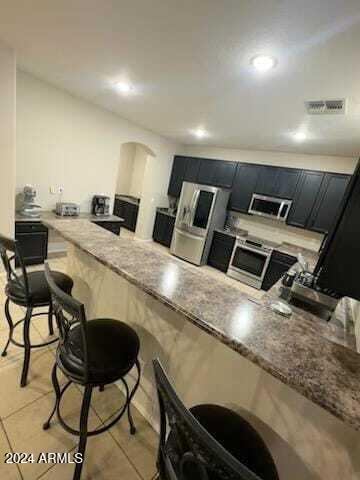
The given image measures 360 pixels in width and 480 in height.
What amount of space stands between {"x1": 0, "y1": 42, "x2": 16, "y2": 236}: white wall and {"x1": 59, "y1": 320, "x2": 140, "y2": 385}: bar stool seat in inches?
94.2

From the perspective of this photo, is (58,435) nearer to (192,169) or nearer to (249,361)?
(249,361)

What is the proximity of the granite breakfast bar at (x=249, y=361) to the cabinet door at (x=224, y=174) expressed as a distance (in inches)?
152

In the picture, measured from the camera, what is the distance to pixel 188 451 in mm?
673

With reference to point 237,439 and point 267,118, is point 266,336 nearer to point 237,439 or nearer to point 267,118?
point 237,439

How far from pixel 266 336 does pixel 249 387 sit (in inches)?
12.4

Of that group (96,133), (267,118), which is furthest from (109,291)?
(96,133)

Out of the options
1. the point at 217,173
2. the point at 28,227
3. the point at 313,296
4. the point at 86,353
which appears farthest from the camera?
the point at 217,173

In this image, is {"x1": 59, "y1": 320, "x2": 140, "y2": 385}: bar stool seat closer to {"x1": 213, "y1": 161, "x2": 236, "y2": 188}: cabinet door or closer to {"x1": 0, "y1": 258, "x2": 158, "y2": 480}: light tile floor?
{"x1": 0, "y1": 258, "x2": 158, "y2": 480}: light tile floor

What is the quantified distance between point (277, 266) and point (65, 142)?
14.1ft

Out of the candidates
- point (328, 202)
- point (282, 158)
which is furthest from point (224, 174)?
point (328, 202)

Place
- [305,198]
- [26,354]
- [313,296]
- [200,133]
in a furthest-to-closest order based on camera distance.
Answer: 1. [200,133]
2. [305,198]
3. [313,296]
4. [26,354]

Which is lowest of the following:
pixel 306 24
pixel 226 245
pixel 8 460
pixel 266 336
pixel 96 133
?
pixel 8 460

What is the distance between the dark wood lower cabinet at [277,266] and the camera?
3.88 meters

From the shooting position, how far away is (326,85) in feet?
5.98
